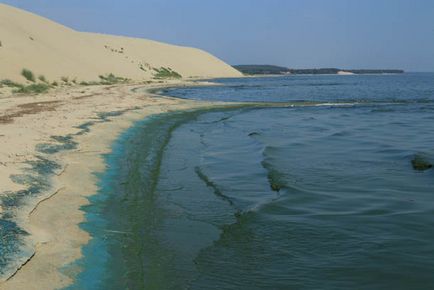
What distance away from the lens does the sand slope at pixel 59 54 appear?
1765 inches

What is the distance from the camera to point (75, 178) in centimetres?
951

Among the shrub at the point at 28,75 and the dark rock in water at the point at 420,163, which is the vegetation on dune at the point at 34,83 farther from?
the dark rock in water at the point at 420,163

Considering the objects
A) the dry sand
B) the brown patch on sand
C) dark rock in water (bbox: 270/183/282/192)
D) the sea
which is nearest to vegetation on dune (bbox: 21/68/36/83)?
the dry sand

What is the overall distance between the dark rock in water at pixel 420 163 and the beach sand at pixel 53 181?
7288 millimetres

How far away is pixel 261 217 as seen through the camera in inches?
313

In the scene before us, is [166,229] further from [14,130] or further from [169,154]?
[14,130]

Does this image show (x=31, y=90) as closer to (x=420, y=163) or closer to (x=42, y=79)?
(x=42, y=79)

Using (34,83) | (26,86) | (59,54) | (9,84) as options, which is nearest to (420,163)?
(26,86)

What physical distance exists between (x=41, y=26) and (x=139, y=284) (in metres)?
71.9

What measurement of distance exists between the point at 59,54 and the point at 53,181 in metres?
51.9

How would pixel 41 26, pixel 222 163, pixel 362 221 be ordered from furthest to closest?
pixel 41 26
pixel 222 163
pixel 362 221

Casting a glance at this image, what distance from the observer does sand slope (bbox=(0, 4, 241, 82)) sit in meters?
44.8

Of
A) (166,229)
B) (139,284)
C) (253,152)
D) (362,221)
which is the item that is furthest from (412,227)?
(253,152)

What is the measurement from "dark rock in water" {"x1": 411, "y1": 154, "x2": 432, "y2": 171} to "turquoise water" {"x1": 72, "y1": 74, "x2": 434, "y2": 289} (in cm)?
22
